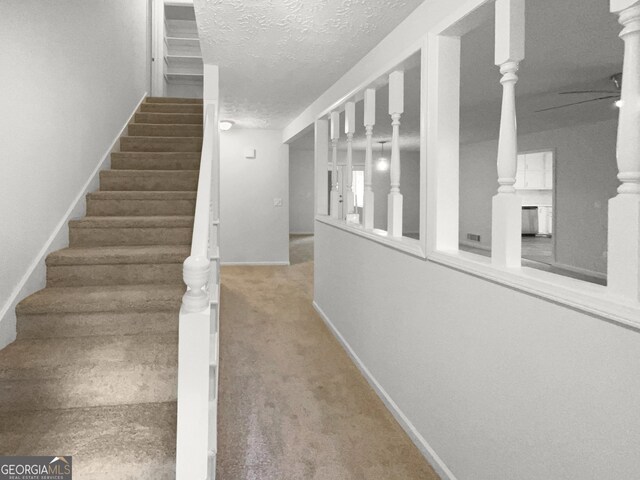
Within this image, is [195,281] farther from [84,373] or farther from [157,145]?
[157,145]

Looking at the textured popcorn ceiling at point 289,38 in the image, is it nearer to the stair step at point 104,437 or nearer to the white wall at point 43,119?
the white wall at point 43,119

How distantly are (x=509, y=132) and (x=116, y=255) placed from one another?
7.38ft

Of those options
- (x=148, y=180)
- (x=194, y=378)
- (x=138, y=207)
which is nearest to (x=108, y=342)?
(x=194, y=378)

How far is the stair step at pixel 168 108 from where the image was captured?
4996mm

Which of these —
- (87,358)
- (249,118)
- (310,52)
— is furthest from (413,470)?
(249,118)

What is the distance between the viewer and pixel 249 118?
5.86m

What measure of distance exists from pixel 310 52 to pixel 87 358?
233 centimetres

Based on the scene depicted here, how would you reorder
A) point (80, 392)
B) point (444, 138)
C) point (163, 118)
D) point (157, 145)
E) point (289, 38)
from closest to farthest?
point (80, 392)
point (444, 138)
point (289, 38)
point (157, 145)
point (163, 118)

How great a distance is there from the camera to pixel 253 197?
23.3 feet

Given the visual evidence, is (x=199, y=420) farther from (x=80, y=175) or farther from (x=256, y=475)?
(x=80, y=175)

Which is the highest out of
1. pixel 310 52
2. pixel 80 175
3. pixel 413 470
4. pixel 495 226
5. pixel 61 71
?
pixel 310 52

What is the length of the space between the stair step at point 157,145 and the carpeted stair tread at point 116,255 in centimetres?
157

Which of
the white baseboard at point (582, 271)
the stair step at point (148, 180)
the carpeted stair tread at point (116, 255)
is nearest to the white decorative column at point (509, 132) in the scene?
the carpeted stair tread at point (116, 255)

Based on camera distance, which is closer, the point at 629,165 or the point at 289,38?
the point at 629,165
